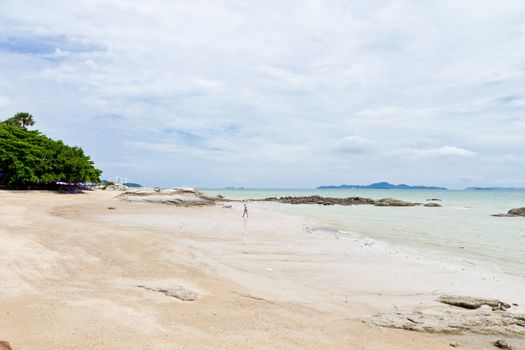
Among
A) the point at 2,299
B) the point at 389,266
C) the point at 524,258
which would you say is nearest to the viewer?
the point at 2,299

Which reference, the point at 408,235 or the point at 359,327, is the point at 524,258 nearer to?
the point at 408,235

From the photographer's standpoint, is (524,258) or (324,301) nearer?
(324,301)

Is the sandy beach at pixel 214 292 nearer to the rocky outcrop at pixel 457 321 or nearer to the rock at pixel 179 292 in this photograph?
the rock at pixel 179 292

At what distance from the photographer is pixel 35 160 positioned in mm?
54844

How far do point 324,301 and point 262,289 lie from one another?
Answer: 1830 mm

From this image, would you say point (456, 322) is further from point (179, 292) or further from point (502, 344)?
point (179, 292)

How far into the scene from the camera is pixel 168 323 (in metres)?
7.07

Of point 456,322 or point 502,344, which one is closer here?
point 502,344

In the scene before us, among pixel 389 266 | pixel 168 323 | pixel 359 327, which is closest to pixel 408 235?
pixel 389 266

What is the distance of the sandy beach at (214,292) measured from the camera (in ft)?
21.6

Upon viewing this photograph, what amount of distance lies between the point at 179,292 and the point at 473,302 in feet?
24.5

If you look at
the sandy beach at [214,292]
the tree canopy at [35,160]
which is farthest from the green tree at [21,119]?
the sandy beach at [214,292]

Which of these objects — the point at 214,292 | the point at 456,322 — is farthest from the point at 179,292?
the point at 456,322

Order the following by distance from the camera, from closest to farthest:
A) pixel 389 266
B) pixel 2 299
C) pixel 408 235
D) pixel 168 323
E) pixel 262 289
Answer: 1. pixel 168 323
2. pixel 2 299
3. pixel 262 289
4. pixel 389 266
5. pixel 408 235
